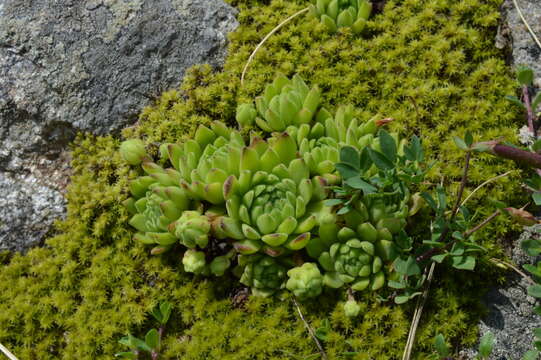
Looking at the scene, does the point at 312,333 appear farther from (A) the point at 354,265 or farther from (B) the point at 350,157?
(B) the point at 350,157

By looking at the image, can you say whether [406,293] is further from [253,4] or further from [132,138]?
[253,4]

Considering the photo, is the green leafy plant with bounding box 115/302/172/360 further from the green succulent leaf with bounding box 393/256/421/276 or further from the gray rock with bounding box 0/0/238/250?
the green succulent leaf with bounding box 393/256/421/276

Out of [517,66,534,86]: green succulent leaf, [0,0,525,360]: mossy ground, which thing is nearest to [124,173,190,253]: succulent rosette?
[0,0,525,360]: mossy ground

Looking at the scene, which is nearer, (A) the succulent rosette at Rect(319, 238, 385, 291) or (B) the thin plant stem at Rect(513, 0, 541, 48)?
(A) the succulent rosette at Rect(319, 238, 385, 291)

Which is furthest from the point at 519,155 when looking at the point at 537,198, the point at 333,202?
the point at 333,202

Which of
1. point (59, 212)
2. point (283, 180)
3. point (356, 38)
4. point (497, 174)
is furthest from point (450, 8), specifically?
point (59, 212)

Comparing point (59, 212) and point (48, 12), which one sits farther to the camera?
point (48, 12)
